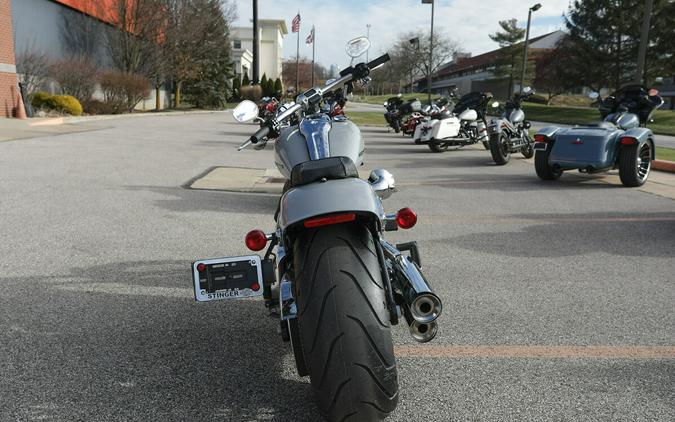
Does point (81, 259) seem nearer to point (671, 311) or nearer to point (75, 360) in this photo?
point (75, 360)

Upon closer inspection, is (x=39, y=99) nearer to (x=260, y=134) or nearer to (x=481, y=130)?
(x=481, y=130)

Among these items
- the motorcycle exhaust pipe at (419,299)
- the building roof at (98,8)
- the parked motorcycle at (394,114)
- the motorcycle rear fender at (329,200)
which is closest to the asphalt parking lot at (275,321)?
the motorcycle exhaust pipe at (419,299)

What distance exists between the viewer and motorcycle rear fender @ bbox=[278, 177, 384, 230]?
221 centimetres

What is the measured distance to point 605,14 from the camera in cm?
4753

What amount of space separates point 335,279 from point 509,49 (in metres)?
80.1

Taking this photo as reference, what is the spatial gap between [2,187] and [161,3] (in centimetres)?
2952

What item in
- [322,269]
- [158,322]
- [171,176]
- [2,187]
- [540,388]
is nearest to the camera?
[322,269]

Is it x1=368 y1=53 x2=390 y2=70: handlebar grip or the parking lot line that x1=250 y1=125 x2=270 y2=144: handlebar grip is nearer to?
x1=368 y1=53 x2=390 y2=70: handlebar grip

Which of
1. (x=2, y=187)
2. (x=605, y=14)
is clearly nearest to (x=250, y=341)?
(x=2, y=187)

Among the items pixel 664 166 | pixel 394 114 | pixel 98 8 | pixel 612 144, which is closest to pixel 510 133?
pixel 664 166

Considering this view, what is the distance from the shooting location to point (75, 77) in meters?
25.7

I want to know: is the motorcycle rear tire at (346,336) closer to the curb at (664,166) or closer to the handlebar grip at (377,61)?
the handlebar grip at (377,61)

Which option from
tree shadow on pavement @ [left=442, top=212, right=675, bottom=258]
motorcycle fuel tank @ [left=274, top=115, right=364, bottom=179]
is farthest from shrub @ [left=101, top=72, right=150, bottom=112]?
motorcycle fuel tank @ [left=274, top=115, right=364, bottom=179]

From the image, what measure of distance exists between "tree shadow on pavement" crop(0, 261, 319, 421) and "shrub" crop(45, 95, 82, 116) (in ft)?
69.2
